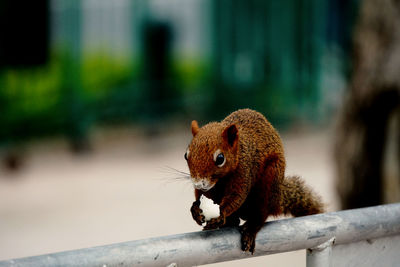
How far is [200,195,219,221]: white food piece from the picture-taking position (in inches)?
58.7

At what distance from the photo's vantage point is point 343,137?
14.2 feet

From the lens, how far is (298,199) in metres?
1.80

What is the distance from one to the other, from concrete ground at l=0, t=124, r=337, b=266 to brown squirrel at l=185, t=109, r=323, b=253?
3.12 m

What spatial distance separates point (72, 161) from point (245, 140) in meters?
7.45

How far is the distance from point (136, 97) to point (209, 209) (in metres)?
8.47

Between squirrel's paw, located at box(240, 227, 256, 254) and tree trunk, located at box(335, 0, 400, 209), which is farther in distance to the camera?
tree trunk, located at box(335, 0, 400, 209)

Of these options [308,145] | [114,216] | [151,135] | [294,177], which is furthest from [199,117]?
[294,177]

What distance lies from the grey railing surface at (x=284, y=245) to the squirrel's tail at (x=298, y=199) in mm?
259

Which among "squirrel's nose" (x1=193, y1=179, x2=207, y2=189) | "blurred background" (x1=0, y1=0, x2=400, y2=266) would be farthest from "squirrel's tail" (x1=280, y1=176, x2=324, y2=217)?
"blurred background" (x1=0, y1=0, x2=400, y2=266)

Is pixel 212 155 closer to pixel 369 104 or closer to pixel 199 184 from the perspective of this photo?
pixel 199 184

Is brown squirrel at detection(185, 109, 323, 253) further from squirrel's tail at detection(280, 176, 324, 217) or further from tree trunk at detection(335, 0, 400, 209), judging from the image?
tree trunk at detection(335, 0, 400, 209)

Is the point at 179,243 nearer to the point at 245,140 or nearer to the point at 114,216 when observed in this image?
the point at 245,140

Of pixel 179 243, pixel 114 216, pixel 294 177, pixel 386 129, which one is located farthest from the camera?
pixel 114 216

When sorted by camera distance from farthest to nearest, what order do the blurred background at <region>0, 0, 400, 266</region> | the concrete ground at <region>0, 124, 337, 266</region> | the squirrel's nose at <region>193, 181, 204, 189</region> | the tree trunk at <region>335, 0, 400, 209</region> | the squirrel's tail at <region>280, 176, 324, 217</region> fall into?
the blurred background at <region>0, 0, 400, 266</region> → the concrete ground at <region>0, 124, 337, 266</region> → the tree trunk at <region>335, 0, 400, 209</region> → the squirrel's tail at <region>280, 176, 324, 217</region> → the squirrel's nose at <region>193, 181, 204, 189</region>
